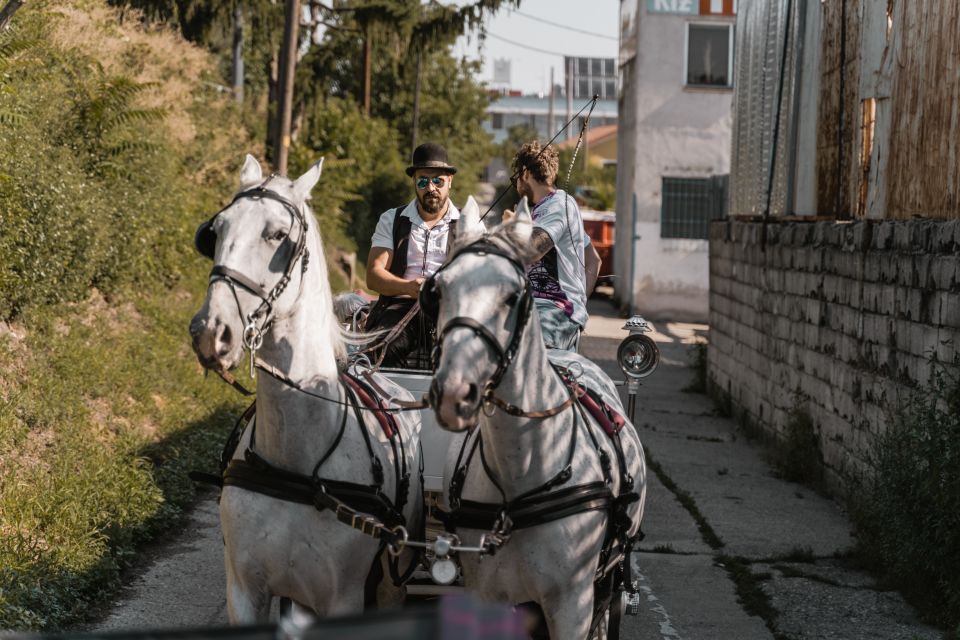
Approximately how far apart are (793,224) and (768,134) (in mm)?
2741

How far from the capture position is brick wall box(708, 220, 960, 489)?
8.93 m

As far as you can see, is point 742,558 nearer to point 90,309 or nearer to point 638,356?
point 638,356

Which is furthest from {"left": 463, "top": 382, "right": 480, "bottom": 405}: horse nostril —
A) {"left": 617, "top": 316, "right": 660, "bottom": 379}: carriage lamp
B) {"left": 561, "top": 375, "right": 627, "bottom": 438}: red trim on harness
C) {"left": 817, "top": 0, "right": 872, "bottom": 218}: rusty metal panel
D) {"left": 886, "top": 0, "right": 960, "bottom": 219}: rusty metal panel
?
Answer: {"left": 817, "top": 0, "right": 872, "bottom": 218}: rusty metal panel

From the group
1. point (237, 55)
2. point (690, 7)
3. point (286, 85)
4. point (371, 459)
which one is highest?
point (690, 7)

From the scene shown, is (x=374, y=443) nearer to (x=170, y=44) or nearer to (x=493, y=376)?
(x=493, y=376)

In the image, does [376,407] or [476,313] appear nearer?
[476,313]

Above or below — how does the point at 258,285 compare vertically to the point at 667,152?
below

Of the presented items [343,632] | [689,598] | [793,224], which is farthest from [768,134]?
[343,632]

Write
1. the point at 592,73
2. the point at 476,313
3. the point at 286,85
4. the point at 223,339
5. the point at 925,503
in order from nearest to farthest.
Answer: the point at 476,313 → the point at 223,339 → the point at 925,503 → the point at 286,85 → the point at 592,73

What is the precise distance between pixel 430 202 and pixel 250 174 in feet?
6.35

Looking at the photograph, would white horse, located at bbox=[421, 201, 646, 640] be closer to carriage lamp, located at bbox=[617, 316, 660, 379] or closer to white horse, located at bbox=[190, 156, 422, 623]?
white horse, located at bbox=[190, 156, 422, 623]

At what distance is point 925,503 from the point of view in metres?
7.27

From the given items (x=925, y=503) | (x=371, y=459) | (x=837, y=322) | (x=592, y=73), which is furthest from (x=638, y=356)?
(x=592, y=73)

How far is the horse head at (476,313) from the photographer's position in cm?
416
